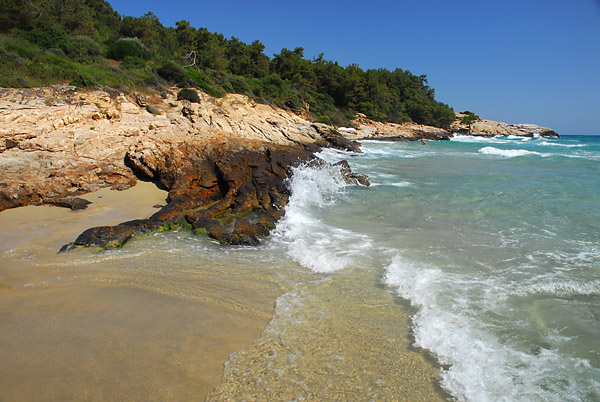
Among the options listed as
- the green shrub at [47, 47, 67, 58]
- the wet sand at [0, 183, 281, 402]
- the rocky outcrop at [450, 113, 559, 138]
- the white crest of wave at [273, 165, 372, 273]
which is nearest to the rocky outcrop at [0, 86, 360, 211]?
the wet sand at [0, 183, 281, 402]

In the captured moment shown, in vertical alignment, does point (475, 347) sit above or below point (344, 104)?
below

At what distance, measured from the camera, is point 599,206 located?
9.75 m

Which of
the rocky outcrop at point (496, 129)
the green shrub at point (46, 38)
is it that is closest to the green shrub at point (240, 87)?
the green shrub at point (46, 38)

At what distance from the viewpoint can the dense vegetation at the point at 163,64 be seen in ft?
52.0

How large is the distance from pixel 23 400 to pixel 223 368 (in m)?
1.67

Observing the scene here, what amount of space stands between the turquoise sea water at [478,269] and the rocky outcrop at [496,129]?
72475 millimetres

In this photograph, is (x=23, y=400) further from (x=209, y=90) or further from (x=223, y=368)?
(x=209, y=90)

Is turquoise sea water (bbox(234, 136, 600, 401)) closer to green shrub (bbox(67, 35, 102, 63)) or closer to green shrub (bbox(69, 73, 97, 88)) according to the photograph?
green shrub (bbox(69, 73, 97, 88))

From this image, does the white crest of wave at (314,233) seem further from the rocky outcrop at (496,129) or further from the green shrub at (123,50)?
the rocky outcrop at (496,129)

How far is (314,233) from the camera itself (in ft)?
25.1

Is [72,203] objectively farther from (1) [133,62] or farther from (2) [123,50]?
(2) [123,50]

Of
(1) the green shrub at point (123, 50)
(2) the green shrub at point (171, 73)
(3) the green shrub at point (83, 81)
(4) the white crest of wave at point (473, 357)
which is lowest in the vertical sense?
(4) the white crest of wave at point (473, 357)

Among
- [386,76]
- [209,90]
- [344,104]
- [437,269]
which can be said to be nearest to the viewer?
[437,269]

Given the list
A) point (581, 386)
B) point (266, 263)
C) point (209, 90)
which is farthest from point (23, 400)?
point (209, 90)
